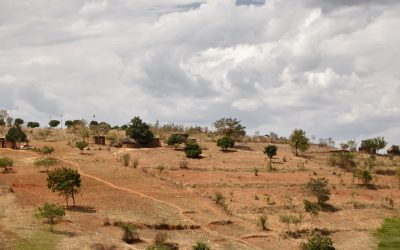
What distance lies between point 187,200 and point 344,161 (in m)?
31.0

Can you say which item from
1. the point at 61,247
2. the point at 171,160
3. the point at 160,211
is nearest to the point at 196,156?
the point at 171,160

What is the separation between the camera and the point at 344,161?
74438 mm

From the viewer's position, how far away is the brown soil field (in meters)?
37.8

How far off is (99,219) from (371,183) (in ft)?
118

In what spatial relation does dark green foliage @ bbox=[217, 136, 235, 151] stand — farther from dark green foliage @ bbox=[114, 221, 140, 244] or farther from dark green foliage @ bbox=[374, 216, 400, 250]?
dark green foliage @ bbox=[114, 221, 140, 244]

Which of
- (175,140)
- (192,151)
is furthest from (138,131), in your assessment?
(192,151)

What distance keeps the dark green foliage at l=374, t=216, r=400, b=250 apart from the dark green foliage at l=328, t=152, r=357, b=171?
22277 mm

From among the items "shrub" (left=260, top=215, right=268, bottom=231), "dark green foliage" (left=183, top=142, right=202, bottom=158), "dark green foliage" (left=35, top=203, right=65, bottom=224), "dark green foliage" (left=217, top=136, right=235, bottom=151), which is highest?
"dark green foliage" (left=217, top=136, right=235, bottom=151)

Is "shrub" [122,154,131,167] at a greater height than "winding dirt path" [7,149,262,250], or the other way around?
"shrub" [122,154,131,167]

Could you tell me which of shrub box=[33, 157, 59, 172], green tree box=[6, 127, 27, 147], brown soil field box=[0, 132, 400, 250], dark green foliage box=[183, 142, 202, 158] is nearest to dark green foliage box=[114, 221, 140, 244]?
brown soil field box=[0, 132, 400, 250]

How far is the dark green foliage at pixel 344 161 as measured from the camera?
73.8 metres

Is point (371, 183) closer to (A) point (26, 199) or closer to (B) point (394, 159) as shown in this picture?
(B) point (394, 159)

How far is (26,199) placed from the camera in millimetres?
45844

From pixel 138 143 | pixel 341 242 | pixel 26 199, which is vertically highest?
pixel 138 143
